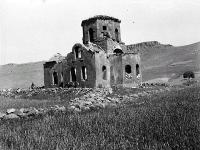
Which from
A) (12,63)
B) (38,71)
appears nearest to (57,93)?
(38,71)

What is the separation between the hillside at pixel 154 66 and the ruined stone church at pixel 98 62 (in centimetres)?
4592

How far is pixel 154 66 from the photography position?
106125mm

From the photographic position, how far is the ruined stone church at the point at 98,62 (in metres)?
33.5

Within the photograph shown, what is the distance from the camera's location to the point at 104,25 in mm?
37188

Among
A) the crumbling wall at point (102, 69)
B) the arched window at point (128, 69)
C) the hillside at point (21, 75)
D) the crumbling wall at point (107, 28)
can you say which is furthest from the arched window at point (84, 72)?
the hillside at point (21, 75)

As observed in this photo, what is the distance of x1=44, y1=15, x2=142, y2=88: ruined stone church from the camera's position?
3353 cm

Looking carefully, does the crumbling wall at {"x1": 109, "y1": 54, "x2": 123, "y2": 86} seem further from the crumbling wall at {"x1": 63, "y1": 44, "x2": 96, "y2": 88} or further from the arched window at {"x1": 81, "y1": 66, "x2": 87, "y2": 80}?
the crumbling wall at {"x1": 63, "y1": 44, "x2": 96, "y2": 88}

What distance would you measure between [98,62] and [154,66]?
75.2 metres

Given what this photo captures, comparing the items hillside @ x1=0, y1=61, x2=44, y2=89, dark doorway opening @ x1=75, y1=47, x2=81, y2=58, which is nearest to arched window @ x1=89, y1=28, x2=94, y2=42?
dark doorway opening @ x1=75, y1=47, x2=81, y2=58

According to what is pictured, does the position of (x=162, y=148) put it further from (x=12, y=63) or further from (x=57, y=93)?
(x=12, y=63)

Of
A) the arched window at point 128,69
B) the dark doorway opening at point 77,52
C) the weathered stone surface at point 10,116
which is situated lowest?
the weathered stone surface at point 10,116

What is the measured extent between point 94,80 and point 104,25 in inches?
315

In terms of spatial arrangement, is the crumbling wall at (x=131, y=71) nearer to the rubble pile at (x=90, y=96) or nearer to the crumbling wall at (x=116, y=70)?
the crumbling wall at (x=116, y=70)

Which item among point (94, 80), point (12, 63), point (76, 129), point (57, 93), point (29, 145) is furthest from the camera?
point (12, 63)
